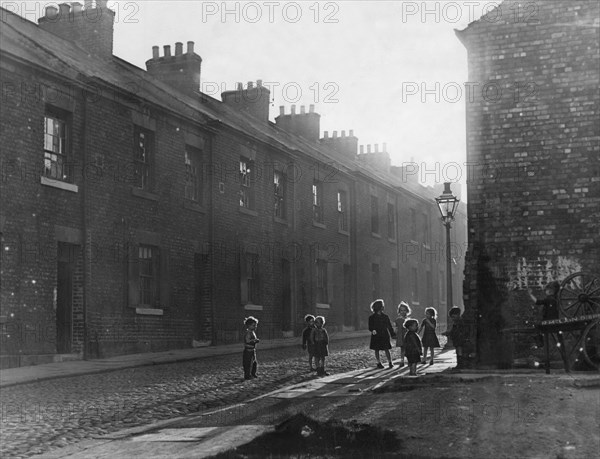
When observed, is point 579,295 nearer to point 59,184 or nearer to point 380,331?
point 380,331

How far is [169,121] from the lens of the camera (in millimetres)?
21562

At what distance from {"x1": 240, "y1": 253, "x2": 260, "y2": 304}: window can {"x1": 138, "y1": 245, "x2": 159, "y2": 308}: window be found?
3.92 metres

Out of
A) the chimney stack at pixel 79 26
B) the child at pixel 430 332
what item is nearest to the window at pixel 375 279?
the chimney stack at pixel 79 26

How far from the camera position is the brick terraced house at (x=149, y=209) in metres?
16.7

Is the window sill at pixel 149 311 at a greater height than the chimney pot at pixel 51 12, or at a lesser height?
lesser

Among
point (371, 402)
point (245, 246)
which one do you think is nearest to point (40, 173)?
point (245, 246)

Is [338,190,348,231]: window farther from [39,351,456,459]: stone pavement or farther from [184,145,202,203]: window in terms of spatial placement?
[39,351,456,459]: stone pavement

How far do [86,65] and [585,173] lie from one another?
12.1 m

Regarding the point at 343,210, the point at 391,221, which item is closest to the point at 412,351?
the point at 343,210

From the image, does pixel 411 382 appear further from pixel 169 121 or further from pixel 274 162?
pixel 274 162

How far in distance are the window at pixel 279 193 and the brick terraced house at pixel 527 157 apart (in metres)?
14.5

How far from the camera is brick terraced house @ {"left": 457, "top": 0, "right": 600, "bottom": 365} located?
1234 cm

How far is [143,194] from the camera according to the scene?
66.2 ft

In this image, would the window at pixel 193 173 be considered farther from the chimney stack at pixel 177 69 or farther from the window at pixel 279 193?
the window at pixel 279 193
